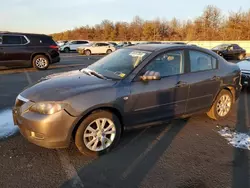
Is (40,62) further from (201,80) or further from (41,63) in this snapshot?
(201,80)

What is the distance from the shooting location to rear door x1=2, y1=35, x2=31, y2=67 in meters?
11.9

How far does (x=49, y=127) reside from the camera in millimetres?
3373

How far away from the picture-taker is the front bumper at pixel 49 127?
133 inches

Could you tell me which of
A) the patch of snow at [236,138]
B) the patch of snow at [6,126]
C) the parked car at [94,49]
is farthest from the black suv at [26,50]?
the parked car at [94,49]

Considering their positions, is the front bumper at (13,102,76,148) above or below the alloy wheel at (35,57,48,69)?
below

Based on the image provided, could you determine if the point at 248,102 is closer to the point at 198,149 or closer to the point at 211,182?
the point at 198,149

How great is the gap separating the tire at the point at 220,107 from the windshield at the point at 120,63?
1992 millimetres

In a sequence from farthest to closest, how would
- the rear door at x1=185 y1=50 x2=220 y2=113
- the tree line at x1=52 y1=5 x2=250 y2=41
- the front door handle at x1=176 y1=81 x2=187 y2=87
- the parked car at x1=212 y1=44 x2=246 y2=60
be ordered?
the tree line at x1=52 y1=5 x2=250 y2=41 → the parked car at x1=212 y1=44 x2=246 y2=60 → the rear door at x1=185 y1=50 x2=220 y2=113 → the front door handle at x1=176 y1=81 x2=187 y2=87

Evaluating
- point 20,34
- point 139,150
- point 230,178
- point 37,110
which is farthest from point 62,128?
point 20,34

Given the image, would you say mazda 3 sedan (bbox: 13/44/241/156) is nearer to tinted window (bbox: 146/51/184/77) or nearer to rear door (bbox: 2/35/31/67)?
tinted window (bbox: 146/51/184/77)

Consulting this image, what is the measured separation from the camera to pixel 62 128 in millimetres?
3430

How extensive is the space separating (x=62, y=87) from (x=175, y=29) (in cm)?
6205

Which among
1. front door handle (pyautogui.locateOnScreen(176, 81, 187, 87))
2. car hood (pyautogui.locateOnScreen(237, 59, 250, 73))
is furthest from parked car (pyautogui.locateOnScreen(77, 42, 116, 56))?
front door handle (pyautogui.locateOnScreen(176, 81, 187, 87))

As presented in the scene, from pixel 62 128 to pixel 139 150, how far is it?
1238 millimetres
